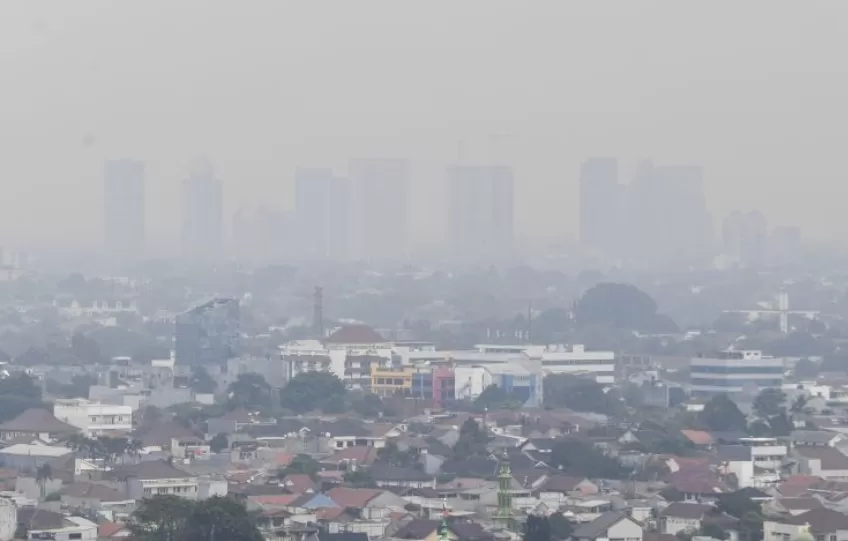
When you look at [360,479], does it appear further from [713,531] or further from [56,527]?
[56,527]

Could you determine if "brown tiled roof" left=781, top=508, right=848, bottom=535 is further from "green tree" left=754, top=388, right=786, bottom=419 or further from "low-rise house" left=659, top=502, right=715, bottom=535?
"green tree" left=754, top=388, right=786, bottom=419

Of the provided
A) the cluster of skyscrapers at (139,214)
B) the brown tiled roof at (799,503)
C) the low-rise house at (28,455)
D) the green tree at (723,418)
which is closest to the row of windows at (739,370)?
the green tree at (723,418)

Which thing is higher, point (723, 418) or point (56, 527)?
point (56, 527)

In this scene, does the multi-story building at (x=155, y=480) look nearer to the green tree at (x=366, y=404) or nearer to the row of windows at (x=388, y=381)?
the green tree at (x=366, y=404)

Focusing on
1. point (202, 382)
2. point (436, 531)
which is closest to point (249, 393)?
point (202, 382)

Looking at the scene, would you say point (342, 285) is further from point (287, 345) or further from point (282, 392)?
point (282, 392)

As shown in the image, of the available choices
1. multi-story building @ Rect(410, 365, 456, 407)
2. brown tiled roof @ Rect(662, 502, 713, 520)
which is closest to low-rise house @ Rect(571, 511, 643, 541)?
brown tiled roof @ Rect(662, 502, 713, 520)

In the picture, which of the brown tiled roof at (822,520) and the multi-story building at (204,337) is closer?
the brown tiled roof at (822,520)
